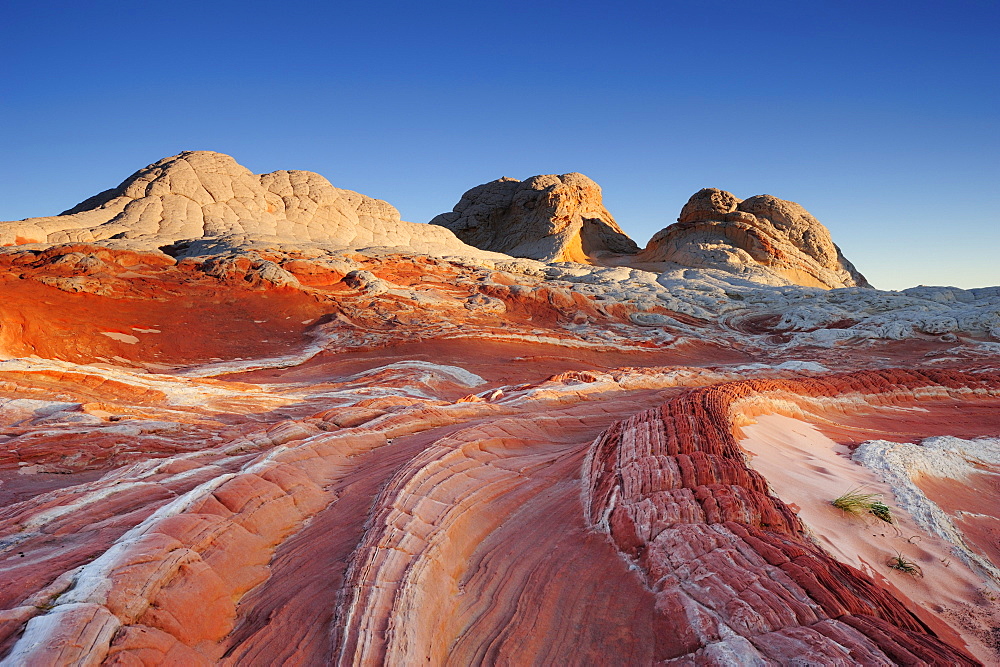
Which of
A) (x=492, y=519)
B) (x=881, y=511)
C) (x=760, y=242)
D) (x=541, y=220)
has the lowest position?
(x=492, y=519)

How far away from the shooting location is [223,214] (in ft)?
82.1

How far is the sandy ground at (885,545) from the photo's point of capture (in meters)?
2.93

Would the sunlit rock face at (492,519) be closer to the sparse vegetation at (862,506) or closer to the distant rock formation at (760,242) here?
the sparse vegetation at (862,506)

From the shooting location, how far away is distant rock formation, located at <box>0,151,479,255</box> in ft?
71.9

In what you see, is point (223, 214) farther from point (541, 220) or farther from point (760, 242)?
point (760, 242)

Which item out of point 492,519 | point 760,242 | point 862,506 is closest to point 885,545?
point 862,506

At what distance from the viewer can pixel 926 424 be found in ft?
25.9

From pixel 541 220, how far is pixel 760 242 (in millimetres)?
18546

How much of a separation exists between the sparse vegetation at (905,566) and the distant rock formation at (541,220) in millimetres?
Answer: 40357

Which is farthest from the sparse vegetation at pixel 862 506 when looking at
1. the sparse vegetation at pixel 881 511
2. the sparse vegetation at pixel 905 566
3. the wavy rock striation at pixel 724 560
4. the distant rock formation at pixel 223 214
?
the distant rock formation at pixel 223 214

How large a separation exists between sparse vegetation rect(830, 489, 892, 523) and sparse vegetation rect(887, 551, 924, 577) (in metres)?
0.51

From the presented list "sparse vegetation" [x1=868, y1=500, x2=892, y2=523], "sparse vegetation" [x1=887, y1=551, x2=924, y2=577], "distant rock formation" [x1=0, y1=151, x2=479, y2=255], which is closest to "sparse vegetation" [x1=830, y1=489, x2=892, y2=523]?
"sparse vegetation" [x1=868, y1=500, x2=892, y2=523]

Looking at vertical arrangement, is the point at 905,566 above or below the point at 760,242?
below

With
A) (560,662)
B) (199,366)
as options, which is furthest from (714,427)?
(199,366)
